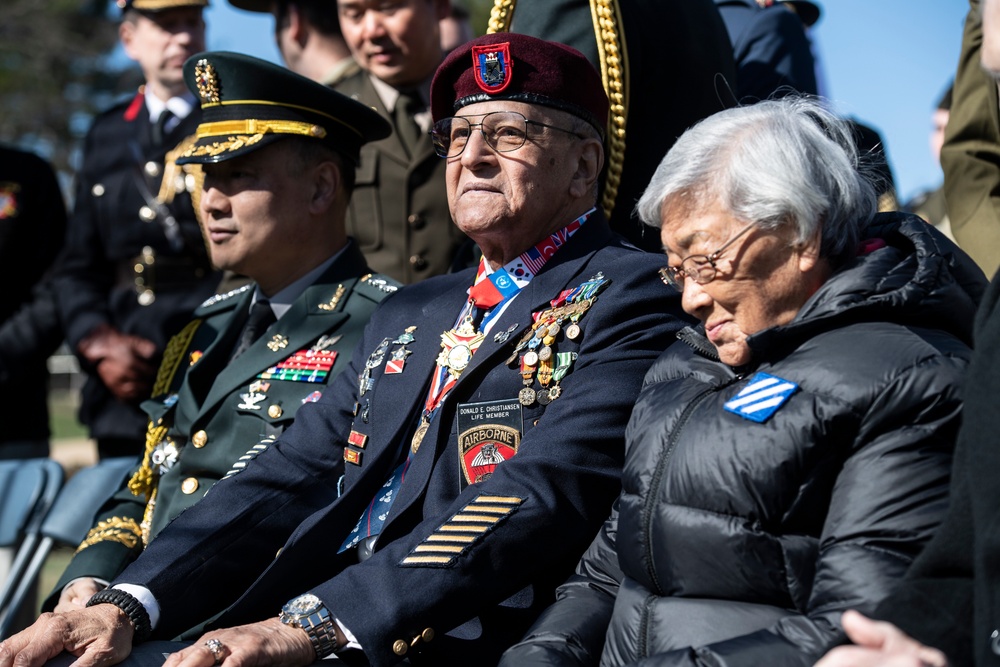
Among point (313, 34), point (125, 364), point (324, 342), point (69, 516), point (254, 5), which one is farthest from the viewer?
point (254, 5)

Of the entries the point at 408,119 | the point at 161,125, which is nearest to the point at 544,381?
the point at 408,119

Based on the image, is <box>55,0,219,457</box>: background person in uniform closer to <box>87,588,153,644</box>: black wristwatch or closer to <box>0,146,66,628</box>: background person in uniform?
<box>0,146,66,628</box>: background person in uniform

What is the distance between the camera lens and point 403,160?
16.2 feet

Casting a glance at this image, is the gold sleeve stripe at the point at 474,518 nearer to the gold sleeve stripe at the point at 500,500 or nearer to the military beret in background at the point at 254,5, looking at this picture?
the gold sleeve stripe at the point at 500,500

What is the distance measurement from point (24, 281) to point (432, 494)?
3929mm

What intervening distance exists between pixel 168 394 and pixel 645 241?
1715 mm

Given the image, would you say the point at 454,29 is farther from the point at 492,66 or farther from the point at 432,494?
the point at 432,494

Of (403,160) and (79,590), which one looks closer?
(79,590)

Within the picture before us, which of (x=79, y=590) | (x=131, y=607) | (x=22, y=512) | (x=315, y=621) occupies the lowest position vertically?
(x=22, y=512)

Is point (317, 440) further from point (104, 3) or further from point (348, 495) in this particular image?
point (104, 3)

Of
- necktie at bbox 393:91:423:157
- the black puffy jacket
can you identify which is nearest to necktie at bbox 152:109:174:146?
necktie at bbox 393:91:423:157

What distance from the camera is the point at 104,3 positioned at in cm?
3016

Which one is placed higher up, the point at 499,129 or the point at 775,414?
the point at 499,129

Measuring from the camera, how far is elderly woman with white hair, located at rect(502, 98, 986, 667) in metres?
2.34
